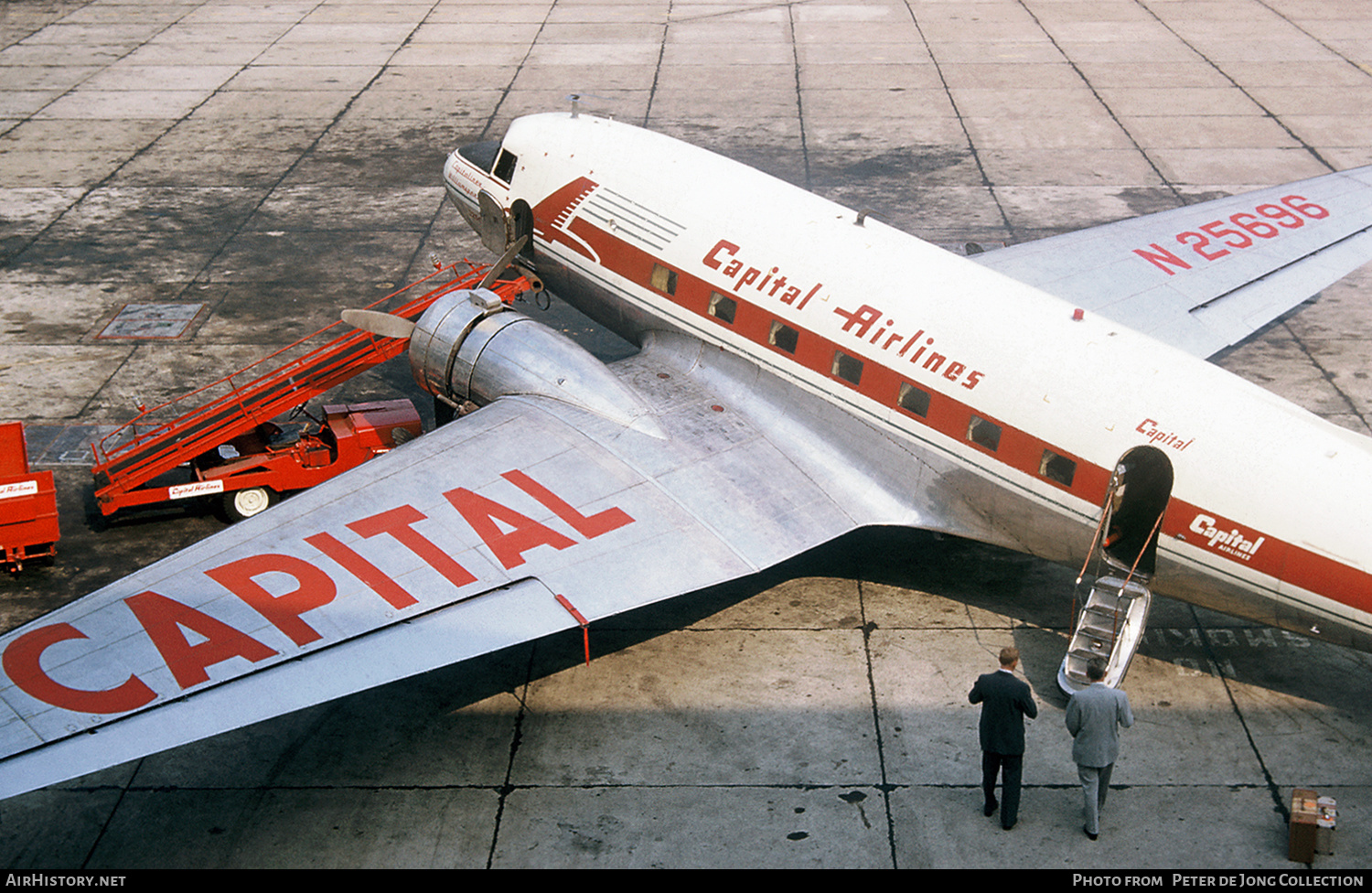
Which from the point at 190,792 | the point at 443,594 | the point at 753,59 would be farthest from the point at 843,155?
the point at 190,792

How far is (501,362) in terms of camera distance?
17359 millimetres

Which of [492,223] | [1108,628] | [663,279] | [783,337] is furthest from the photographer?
[492,223]

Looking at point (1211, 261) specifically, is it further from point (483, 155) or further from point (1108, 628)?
point (483, 155)

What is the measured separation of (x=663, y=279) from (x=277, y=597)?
25.4ft

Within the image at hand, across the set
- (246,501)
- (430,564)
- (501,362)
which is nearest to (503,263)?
(501,362)

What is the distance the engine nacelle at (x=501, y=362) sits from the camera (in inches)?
666

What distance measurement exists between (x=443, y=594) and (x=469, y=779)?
210cm

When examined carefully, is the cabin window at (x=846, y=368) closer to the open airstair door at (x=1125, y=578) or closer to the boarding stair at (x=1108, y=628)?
the open airstair door at (x=1125, y=578)

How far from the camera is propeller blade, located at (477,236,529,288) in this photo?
20.3m

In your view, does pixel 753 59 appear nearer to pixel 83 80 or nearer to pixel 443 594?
pixel 83 80

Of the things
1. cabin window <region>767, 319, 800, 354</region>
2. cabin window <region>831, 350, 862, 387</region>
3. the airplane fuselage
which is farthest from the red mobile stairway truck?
cabin window <region>831, 350, 862, 387</region>

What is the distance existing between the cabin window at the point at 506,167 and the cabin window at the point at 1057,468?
10.6 metres

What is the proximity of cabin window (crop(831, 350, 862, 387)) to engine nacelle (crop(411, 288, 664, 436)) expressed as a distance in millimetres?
2522

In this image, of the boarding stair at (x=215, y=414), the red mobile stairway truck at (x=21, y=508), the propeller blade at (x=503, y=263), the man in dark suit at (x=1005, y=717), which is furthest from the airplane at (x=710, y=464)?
the red mobile stairway truck at (x=21, y=508)
